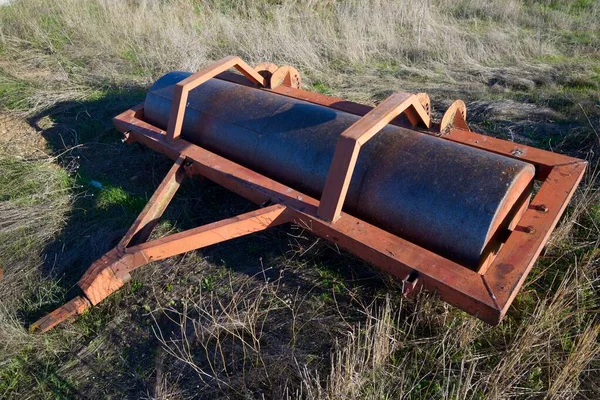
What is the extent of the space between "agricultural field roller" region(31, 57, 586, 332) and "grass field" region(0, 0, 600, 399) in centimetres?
27

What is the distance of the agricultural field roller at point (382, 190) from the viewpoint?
71.4 inches

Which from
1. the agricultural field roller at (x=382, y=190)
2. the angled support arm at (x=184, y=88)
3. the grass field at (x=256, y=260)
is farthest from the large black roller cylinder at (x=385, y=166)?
the grass field at (x=256, y=260)

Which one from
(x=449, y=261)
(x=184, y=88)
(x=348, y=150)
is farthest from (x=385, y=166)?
(x=184, y=88)

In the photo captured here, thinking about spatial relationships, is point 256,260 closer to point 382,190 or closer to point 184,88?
point 382,190

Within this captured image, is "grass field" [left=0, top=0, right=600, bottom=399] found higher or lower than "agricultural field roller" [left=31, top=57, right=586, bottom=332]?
lower

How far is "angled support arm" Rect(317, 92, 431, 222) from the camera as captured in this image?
1885 millimetres

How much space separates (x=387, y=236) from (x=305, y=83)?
3.63 meters

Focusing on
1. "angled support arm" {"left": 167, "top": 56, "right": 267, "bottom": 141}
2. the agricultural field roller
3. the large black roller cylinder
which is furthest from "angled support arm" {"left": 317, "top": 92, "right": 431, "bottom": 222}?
"angled support arm" {"left": 167, "top": 56, "right": 267, "bottom": 141}

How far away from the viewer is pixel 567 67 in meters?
5.39

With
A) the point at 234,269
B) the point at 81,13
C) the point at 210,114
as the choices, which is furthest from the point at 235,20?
the point at 234,269

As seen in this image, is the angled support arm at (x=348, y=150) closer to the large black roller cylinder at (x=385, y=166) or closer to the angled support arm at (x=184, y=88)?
the large black roller cylinder at (x=385, y=166)

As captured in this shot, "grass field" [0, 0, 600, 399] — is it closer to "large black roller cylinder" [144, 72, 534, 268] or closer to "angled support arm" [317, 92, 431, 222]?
"large black roller cylinder" [144, 72, 534, 268]

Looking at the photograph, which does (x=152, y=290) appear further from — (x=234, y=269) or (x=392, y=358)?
(x=392, y=358)

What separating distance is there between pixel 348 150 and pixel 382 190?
0.38 m
